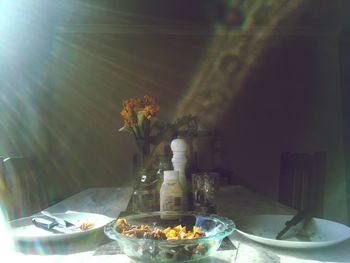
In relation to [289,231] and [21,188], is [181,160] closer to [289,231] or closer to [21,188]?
[289,231]

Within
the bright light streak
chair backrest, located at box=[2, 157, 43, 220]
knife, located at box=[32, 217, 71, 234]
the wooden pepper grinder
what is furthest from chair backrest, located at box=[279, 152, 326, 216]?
chair backrest, located at box=[2, 157, 43, 220]

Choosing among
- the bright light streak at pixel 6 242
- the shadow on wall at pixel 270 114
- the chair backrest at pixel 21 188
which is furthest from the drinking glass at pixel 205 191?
the shadow on wall at pixel 270 114

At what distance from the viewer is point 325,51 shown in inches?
151

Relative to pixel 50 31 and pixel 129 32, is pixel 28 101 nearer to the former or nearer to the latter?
pixel 50 31

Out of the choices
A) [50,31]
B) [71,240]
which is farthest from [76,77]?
[71,240]

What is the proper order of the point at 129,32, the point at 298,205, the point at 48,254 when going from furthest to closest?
the point at 129,32
the point at 298,205
the point at 48,254

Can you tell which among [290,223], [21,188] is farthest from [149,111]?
[21,188]

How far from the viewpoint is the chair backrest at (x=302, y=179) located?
1.48 m

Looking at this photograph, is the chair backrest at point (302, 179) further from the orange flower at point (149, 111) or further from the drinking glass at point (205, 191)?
the orange flower at point (149, 111)

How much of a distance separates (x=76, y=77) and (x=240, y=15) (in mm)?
1807

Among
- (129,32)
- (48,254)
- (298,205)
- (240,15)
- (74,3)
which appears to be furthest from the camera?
(129,32)

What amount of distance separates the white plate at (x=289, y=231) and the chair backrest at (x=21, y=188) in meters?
1.07

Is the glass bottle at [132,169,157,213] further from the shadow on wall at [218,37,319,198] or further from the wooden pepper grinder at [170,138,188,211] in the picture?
the shadow on wall at [218,37,319,198]

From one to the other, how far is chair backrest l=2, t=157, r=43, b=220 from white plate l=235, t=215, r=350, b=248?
1074mm
